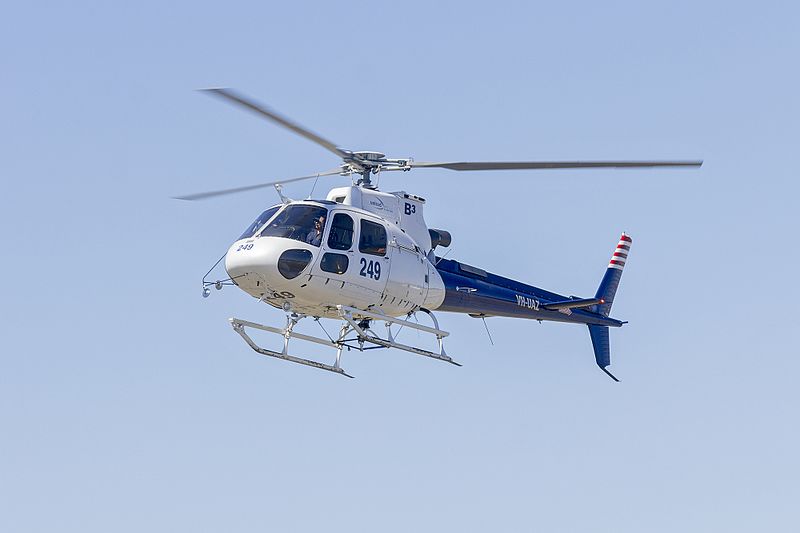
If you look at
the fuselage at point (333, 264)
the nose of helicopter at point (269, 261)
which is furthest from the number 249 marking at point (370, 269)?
the nose of helicopter at point (269, 261)

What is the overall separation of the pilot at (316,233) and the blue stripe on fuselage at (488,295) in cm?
297

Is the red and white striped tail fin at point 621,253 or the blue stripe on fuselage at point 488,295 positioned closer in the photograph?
the blue stripe on fuselage at point 488,295

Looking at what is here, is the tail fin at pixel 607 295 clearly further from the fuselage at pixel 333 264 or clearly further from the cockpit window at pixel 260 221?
the cockpit window at pixel 260 221

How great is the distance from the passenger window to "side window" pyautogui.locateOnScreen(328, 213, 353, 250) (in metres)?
0.14

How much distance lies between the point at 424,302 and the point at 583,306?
3765 millimetres

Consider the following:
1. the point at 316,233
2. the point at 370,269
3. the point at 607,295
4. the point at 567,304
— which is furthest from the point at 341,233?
the point at 607,295

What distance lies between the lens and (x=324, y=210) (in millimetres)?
21453

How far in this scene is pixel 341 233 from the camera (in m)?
21.5

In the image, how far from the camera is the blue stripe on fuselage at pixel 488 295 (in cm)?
2378

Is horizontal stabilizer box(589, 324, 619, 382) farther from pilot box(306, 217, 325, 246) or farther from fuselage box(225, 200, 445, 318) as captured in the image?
pilot box(306, 217, 325, 246)

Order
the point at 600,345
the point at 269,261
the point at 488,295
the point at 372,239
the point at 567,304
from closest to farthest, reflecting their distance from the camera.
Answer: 1. the point at 269,261
2. the point at 372,239
3. the point at 488,295
4. the point at 567,304
5. the point at 600,345

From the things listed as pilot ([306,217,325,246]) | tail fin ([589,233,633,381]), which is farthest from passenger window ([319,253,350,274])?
tail fin ([589,233,633,381])

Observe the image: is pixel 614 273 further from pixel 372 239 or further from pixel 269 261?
pixel 269 261

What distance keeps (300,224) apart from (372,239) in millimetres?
1324
